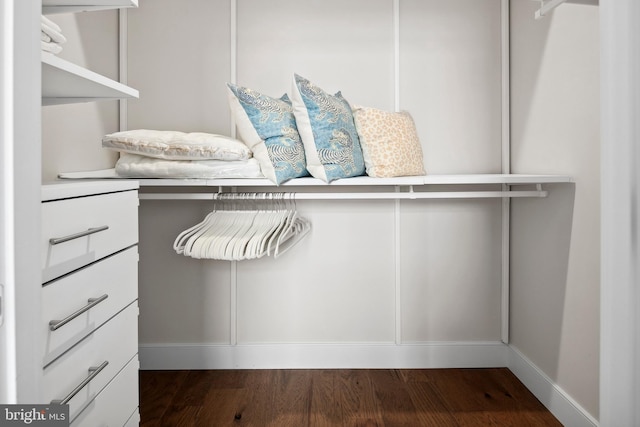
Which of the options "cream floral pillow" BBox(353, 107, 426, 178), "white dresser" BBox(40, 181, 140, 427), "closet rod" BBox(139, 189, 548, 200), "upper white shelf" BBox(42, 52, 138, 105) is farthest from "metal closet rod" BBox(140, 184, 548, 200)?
"upper white shelf" BBox(42, 52, 138, 105)

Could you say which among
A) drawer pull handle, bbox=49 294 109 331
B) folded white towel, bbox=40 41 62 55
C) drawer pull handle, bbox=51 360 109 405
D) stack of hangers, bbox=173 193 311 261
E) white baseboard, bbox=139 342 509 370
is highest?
folded white towel, bbox=40 41 62 55

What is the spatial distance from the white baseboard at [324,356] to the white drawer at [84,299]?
102cm

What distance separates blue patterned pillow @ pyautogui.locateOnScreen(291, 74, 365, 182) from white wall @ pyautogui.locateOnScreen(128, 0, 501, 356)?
1.33 feet

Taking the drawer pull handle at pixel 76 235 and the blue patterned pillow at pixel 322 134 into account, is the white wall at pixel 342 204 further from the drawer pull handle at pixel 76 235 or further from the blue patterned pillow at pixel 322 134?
the drawer pull handle at pixel 76 235

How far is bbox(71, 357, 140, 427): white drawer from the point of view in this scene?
3.82ft

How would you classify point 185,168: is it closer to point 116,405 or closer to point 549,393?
point 116,405

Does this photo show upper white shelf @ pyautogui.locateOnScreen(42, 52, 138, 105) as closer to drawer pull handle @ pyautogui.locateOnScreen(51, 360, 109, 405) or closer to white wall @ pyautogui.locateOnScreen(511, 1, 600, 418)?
drawer pull handle @ pyautogui.locateOnScreen(51, 360, 109, 405)

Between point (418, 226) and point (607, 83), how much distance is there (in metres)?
1.37

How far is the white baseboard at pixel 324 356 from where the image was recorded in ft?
7.77

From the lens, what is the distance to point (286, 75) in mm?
2350

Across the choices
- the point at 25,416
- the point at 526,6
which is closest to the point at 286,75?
the point at 526,6

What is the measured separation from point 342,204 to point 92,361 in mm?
1410

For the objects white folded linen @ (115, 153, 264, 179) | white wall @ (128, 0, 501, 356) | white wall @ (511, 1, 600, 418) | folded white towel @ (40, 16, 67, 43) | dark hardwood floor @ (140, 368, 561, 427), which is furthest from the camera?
white wall @ (128, 0, 501, 356)

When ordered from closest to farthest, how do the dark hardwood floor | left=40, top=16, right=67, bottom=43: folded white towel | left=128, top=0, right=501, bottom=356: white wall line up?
1. left=40, top=16, right=67, bottom=43: folded white towel
2. the dark hardwood floor
3. left=128, top=0, right=501, bottom=356: white wall
